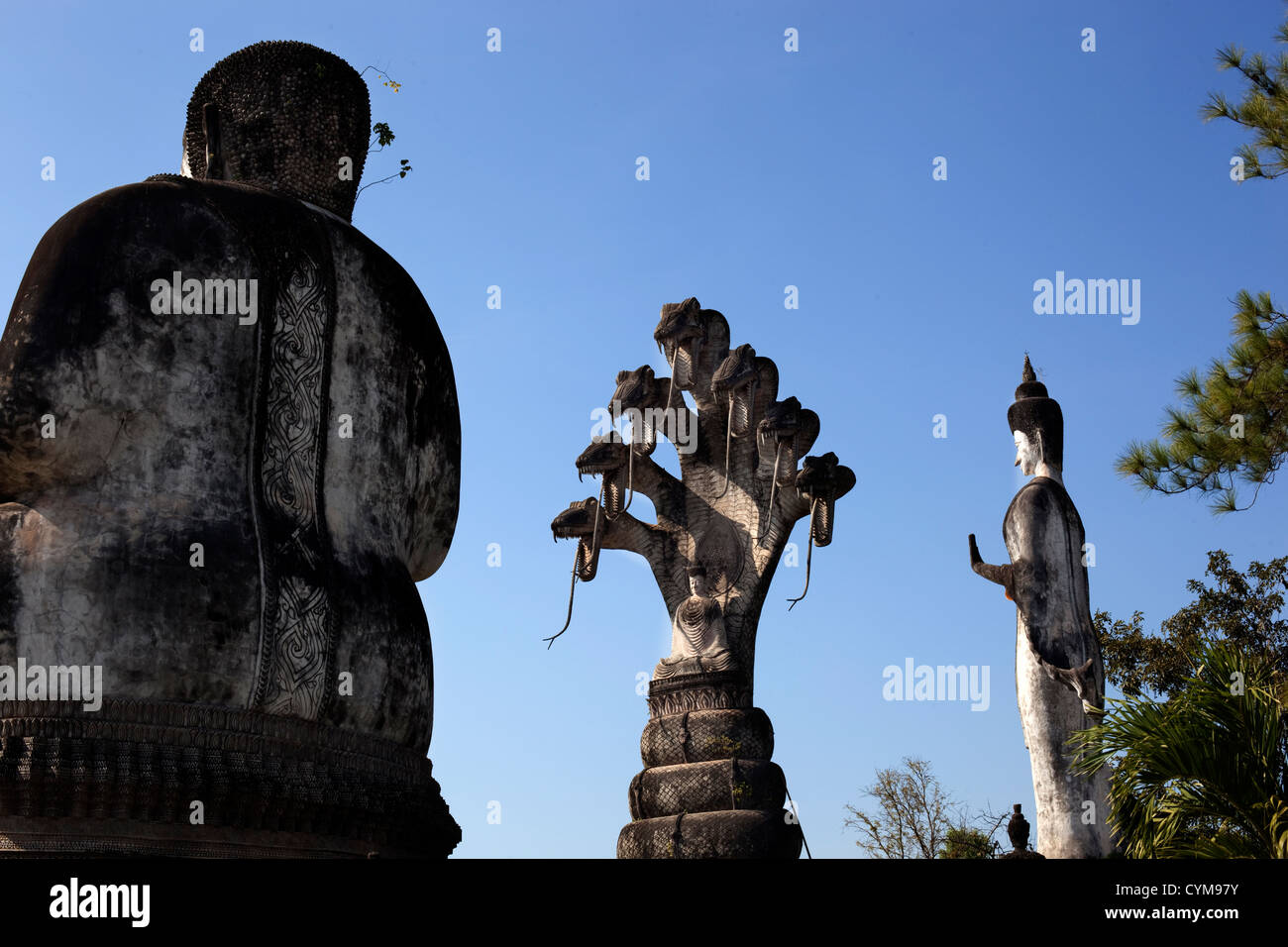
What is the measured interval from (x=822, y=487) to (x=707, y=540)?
1.19 m

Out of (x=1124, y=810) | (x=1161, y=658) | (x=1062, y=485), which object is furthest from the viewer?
(x=1161, y=658)

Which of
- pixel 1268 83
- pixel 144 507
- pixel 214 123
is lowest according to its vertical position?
pixel 144 507

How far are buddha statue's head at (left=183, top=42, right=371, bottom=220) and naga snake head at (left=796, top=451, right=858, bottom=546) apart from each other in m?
6.29

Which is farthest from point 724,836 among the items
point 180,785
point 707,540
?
point 180,785

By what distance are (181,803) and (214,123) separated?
334 centimetres

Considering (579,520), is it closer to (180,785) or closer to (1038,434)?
(1038,434)

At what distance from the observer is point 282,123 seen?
7258mm

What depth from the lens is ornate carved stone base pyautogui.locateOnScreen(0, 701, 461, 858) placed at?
5.35 m

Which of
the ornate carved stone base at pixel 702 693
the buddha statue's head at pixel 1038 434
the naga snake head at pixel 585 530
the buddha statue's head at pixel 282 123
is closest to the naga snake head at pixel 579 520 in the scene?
the naga snake head at pixel 585 530

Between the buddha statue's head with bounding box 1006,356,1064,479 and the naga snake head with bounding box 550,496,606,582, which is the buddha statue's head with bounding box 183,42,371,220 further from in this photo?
the naga snake head with bounding box 550,496,606,582
